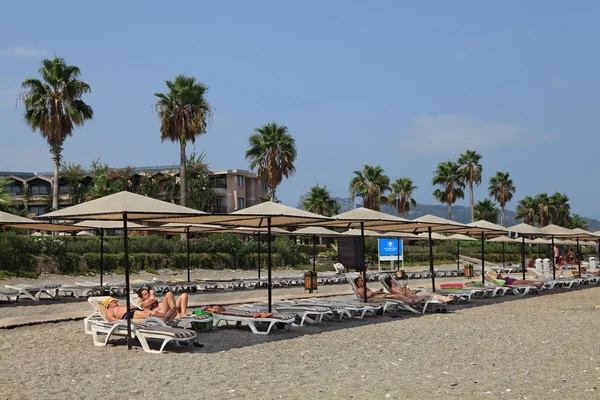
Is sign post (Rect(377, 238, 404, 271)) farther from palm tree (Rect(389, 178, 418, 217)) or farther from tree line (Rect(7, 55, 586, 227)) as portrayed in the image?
palm tree (Rect(389, 178, 418, 217))

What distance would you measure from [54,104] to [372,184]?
31.4 meters

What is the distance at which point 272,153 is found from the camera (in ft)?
168

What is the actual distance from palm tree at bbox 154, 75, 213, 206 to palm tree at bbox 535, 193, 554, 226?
47.1 meters

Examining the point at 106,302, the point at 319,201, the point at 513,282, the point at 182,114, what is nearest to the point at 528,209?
the point at 319,201

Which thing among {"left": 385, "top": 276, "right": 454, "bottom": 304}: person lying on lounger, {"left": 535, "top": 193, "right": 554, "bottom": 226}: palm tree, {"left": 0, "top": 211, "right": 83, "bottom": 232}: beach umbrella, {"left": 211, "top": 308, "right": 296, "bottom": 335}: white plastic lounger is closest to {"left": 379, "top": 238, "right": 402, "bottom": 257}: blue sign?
{"left": 385, "top": 276, "right": 454, "bottom": 304}: person lying on lounger

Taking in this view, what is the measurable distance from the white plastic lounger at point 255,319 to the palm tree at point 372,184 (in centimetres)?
5005

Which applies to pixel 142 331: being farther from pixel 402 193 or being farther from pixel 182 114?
pixel 402 193

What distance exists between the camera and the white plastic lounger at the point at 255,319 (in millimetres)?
11578

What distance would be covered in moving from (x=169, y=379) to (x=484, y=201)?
73.4m

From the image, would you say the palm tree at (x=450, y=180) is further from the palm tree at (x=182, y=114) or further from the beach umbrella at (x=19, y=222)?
the beach umbrella at (x=19, y=222)

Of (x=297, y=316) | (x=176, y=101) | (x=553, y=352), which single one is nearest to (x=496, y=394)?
(x=553, y=352)

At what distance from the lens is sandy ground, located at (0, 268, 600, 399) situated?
7.05 metres

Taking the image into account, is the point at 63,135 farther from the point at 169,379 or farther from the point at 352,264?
the point at 169,379

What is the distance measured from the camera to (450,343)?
10.4 metres
